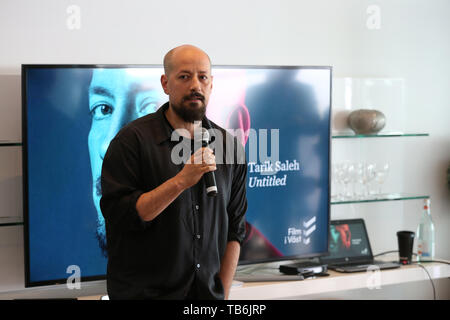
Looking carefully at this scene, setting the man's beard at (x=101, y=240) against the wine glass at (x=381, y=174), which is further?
the wine glass at (x=381, y=174)

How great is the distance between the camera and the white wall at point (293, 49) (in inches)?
119

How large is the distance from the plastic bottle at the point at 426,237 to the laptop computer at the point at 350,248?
0.78 ft

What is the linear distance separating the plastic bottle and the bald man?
6.70 feet

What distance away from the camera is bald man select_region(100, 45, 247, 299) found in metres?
2.06

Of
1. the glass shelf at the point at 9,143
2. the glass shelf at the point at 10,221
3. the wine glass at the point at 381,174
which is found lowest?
the glass shelf at the point at 10,221

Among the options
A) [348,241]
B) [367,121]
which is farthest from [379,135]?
[348,241]

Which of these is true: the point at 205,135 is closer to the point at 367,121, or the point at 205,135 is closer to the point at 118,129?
the point at 118,129

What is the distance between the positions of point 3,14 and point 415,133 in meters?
2.61

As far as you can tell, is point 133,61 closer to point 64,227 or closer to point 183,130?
point 64,227

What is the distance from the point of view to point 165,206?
2.01m

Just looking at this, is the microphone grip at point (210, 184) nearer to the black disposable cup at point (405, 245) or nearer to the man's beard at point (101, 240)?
the man's beard at point (101, 240)

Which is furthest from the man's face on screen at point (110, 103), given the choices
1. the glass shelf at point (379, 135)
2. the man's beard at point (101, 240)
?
the glass shelf at point (379, 135)

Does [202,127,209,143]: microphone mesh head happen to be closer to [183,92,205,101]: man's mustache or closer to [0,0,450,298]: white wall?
[183,92,205,101]: man's mustache

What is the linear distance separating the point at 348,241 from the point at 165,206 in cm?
203
